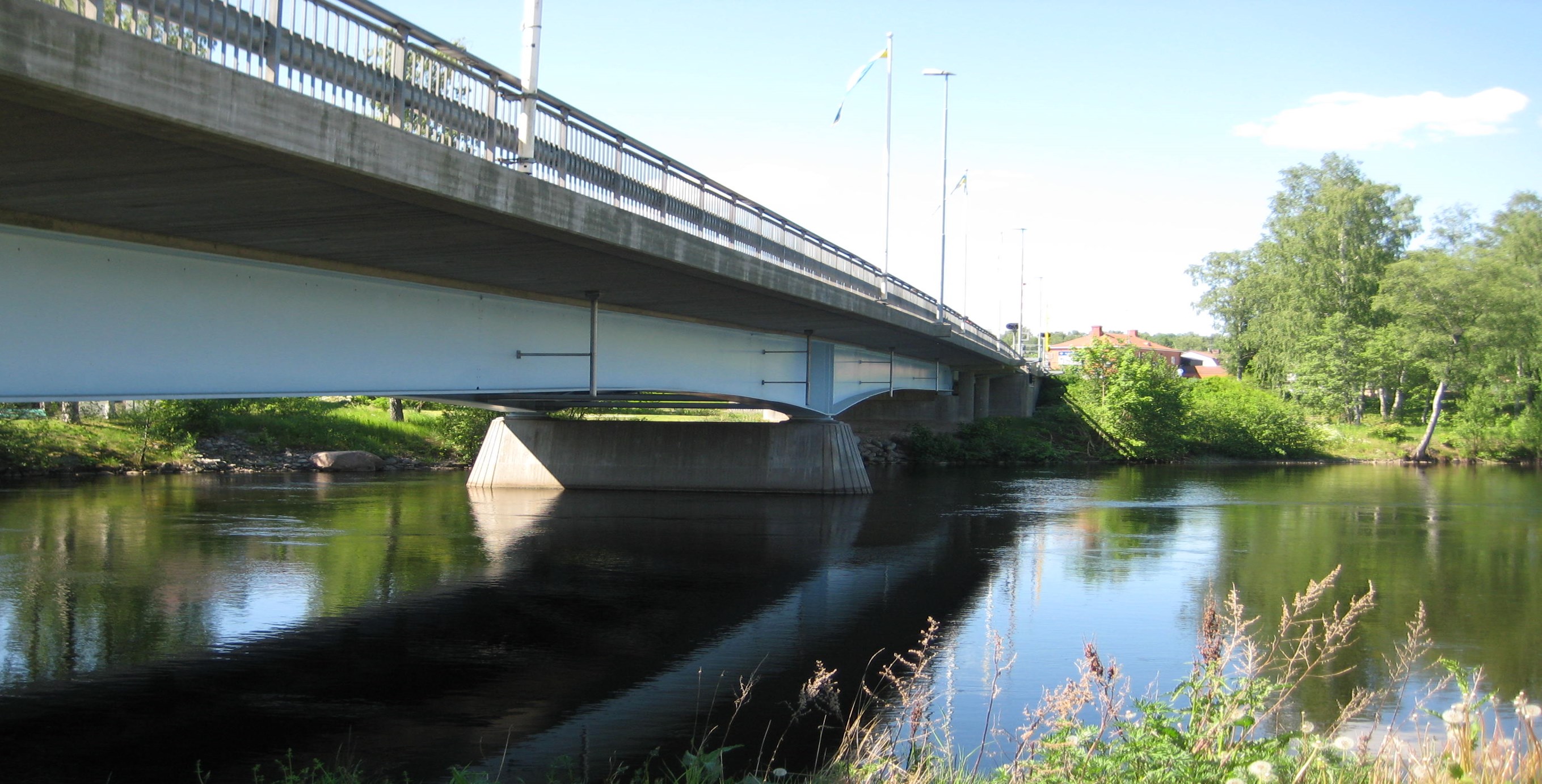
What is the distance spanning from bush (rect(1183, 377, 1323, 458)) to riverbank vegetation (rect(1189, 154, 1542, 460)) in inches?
153

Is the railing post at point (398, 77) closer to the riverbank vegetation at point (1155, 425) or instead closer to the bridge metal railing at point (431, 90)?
the bridge metal railing at point (431, 90)

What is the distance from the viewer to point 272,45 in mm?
9180

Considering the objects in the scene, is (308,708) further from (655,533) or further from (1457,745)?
(655,533)

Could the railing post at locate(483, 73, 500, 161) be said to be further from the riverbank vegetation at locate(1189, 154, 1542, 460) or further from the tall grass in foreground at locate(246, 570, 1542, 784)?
the riverbank vegetation at locate(1189, 154, 1542, 460)

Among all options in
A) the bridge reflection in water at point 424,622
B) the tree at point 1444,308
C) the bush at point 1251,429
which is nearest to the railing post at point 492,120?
the bridge reflection in water at point 424,622

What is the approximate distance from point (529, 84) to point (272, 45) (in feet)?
13.8

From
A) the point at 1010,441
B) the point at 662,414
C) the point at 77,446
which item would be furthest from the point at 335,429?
the point at 1010,441

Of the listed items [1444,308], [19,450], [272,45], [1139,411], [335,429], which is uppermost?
[1444,308]

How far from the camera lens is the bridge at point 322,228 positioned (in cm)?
792

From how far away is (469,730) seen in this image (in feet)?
34.6

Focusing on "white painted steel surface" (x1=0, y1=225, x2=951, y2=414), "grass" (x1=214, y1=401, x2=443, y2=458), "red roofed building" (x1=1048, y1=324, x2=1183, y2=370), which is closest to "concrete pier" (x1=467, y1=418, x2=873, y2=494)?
"white painted steel surface" (x1=0, y1=225, x2=951, y2=414)

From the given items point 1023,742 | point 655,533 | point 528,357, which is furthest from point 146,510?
point 1023,742

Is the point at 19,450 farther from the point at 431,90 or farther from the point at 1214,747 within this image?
the point at 1214,747

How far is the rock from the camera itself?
40125 mm
